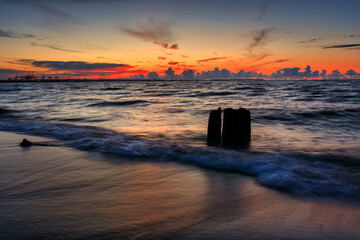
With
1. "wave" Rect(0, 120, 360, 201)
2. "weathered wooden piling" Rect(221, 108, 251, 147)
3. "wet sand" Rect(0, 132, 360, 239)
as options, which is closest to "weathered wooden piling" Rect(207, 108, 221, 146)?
"weathered wooden piling" Rect(221, 108, 251, 147)

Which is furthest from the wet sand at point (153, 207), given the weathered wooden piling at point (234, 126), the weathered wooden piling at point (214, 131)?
the weathered wooden piling at point (214, 131)

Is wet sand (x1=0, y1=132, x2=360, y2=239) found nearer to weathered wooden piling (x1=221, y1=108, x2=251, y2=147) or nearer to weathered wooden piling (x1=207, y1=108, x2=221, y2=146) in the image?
weathered wooden piling (x1=221, y1=108, x2=251, y2=147)

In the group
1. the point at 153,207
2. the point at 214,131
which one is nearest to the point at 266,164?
the point at 214,131

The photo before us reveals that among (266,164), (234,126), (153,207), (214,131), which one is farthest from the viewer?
(214,131)

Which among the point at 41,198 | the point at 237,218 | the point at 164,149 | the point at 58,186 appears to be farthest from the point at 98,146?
the point at 237,218

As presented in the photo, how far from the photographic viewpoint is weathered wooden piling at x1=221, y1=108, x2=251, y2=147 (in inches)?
278

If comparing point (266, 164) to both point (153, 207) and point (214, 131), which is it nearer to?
point (214, 131)

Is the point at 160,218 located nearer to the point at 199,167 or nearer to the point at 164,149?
the point at 199,167

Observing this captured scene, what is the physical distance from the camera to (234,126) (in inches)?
282

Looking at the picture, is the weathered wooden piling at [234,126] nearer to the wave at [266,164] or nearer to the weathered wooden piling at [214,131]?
the weathered wooden piling at [214,131]

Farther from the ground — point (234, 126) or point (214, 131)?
point (234, 126)

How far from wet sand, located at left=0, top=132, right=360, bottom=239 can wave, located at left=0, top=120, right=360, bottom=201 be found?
15.2 inches

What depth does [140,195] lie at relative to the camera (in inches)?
150

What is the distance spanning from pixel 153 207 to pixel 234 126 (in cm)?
442
